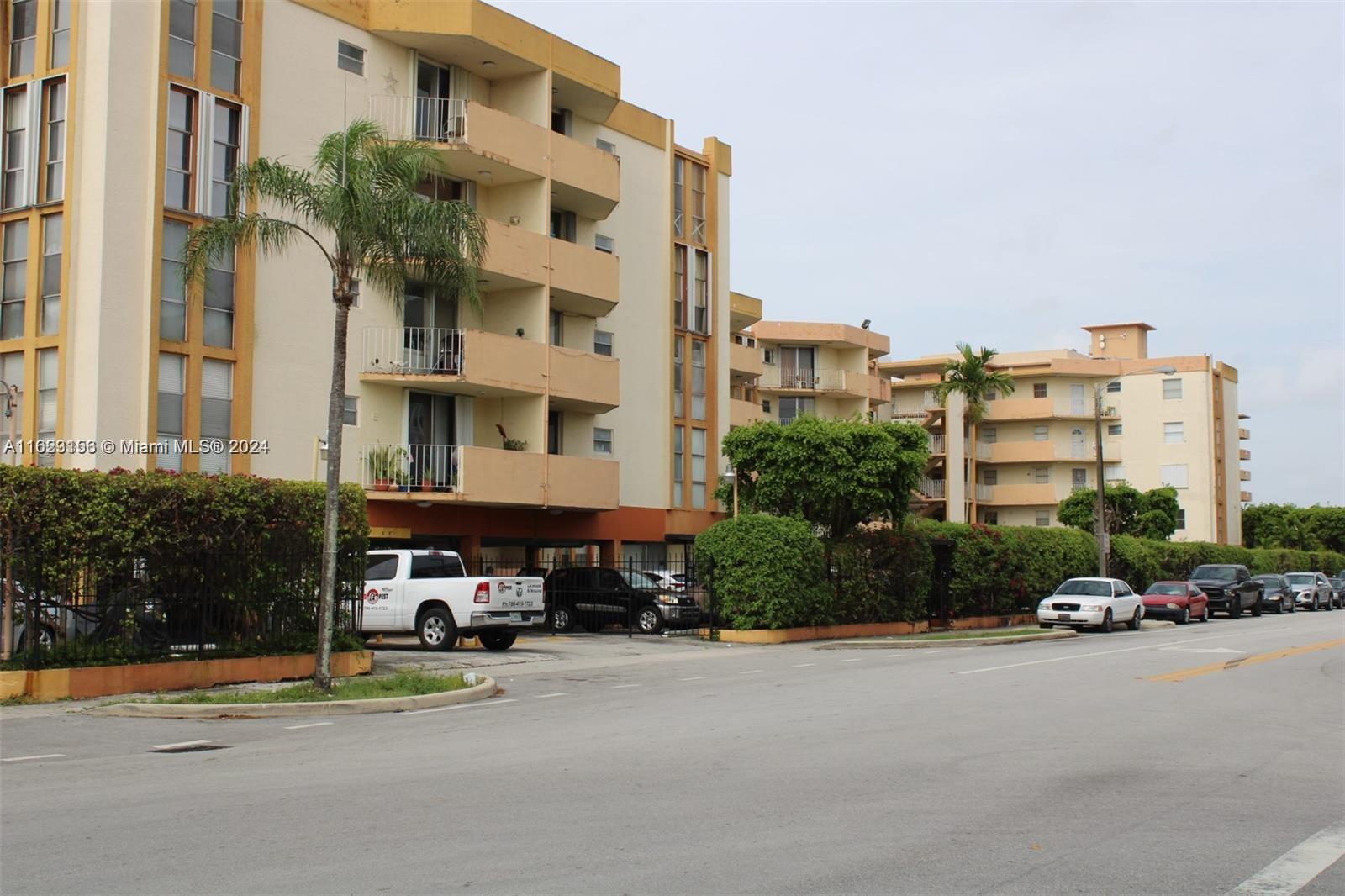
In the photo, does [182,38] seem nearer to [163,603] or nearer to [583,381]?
[583,381]

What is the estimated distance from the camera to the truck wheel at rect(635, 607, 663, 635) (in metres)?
31.5

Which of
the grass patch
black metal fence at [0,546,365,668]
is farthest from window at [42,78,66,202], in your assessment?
the grass patch

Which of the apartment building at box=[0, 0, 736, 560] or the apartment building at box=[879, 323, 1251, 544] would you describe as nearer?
the apartment building at box=[0, 0, 736, 560]

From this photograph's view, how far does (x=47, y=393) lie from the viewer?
2600cm

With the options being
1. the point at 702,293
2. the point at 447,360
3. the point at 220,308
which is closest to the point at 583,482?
the point at 447,360

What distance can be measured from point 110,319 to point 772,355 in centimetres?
4641

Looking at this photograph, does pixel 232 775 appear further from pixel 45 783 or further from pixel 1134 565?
pixel 1134 565

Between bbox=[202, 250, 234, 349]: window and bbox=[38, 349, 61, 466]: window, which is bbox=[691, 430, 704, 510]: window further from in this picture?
bbox=[38, 349, 61, 466]: window

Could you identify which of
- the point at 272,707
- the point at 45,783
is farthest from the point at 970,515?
the point at 45,783

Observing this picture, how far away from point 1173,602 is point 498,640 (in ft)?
87.0

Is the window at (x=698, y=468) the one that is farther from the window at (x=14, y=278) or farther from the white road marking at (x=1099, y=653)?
the window at (x=14, y=278)

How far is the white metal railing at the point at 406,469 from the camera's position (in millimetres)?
30812

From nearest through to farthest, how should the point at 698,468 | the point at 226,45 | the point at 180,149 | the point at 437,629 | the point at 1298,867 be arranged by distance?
the point at 1298,867 < the point at 437,629 < the point at 180,149 < the point at 226,45 < the point at 698,468

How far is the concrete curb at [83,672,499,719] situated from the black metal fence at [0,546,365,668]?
1815mm
